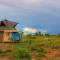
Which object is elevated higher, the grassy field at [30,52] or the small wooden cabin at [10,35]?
the small wooden cabin at [10,35]

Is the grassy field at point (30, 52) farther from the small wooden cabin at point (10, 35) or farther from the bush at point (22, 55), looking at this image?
the small wooden cabin at point (10, 35)

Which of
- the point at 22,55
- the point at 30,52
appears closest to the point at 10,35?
the point at 30,52

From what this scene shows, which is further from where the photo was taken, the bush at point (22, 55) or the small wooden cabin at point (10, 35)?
the small wooden cabin at point (10, 35)

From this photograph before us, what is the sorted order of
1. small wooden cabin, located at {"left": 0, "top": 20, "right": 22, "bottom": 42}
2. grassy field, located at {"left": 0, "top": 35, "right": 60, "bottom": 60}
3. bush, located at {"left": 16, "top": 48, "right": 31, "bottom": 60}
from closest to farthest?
bush, located at {"left": 16, "top": 48, "right": 31, "bottom": 60}
grassy field, located at {"left": 0, "top": 35, "right": 60, "bottom": 60}
small wooden cabin, located at {"left": 0, "top": 20, "right": 22, "bottom": 42}

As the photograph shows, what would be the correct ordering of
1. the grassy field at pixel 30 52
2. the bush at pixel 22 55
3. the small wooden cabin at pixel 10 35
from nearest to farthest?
the bush at pixel 22 55
the grassy field at pixel 30 52
the small wooden cabin at pixel 10 35

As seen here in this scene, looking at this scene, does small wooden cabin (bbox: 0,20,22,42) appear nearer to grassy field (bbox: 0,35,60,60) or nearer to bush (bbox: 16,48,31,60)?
grassy field (bbox: 0,35,60,60)

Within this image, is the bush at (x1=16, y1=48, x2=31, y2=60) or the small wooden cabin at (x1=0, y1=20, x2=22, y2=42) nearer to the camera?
the bush at (x1=16, y1=48, x2=31, y2=60)

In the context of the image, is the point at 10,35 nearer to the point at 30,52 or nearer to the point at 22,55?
the point at 30,52

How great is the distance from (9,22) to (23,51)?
96.0ft

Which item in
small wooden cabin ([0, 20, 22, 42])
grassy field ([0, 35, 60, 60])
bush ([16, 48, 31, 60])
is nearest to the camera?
bush ([16, 48, 31, 60])

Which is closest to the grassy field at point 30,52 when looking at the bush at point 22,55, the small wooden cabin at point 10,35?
the bush at point 22,55

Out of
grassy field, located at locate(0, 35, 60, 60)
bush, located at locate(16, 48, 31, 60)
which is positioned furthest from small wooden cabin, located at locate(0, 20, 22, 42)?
bush, located at locate(16, 48, 31, 60)

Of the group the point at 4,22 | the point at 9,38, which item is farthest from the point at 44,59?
the point at 4,22

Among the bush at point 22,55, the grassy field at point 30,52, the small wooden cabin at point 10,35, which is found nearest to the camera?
the bush at point 22,55
